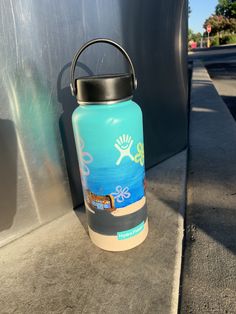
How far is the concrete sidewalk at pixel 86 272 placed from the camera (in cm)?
118

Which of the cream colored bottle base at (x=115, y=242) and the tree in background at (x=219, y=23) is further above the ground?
the tree in background at (x=219, y=23)

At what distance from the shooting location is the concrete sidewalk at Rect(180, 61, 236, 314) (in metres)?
1.20

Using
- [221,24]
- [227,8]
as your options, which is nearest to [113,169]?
[221,24]

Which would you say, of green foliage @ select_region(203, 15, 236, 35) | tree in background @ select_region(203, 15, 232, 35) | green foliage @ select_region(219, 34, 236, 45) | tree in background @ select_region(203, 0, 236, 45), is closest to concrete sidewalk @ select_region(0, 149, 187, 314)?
green foliage @ select_region(219, 34, 236, 45)

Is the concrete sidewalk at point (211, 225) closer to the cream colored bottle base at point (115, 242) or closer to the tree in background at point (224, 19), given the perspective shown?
the cream colored bottle base at point (115, 242)

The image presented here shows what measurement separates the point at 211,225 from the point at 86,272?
0.76m

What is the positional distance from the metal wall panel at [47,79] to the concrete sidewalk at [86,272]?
0.59ft

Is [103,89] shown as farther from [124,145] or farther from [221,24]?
[221,24]

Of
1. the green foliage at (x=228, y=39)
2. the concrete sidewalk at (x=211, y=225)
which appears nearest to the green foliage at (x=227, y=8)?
the green foliage at (x=228, y=39)

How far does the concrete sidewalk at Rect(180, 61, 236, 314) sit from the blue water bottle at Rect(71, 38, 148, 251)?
0.34 metres

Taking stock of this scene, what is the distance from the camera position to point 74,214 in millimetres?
1795

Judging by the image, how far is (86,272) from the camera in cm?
134

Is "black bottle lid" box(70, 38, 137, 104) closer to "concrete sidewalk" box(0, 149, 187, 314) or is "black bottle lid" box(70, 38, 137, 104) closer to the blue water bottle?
the blue water bottle

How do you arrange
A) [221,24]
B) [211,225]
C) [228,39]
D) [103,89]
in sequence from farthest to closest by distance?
[221,24], [228,39], [211,225], [103,89]
